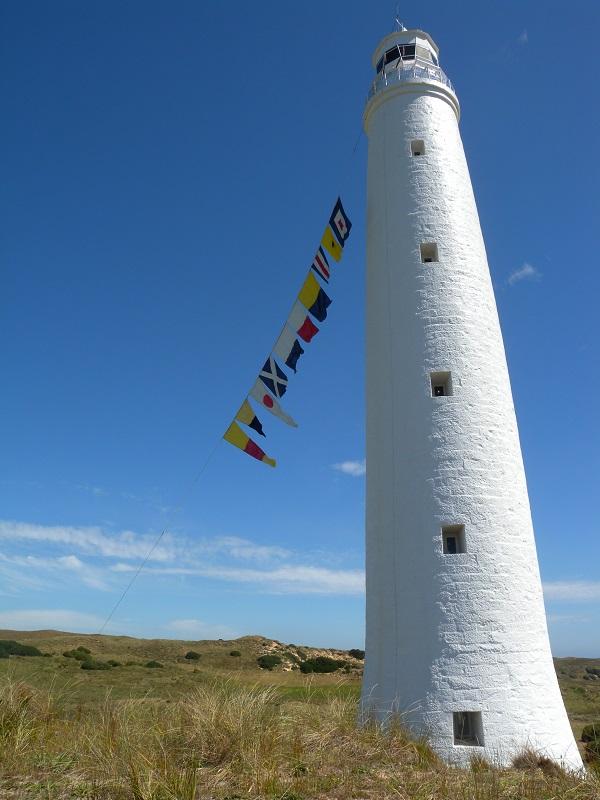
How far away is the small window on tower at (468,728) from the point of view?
34.9 ft

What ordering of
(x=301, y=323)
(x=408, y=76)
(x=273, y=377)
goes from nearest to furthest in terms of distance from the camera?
(x=273, y=377)
(x=301, y=323)
(x=408, y=76)

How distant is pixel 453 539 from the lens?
40.5ft

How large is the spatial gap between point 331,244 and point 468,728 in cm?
1215

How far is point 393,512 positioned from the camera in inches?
506

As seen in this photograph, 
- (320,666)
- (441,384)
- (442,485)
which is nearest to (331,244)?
(441,384)

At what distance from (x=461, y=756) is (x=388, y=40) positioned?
19.8 meters

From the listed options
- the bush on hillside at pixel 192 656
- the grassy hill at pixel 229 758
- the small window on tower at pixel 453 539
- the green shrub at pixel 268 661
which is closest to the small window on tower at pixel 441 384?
the small window on tower at pixel 453 539

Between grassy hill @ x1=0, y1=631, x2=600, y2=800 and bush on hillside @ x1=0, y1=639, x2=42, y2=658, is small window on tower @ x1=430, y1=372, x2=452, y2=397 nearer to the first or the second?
grassy hill @ x1=0, y1=631, x2=600, y2=800

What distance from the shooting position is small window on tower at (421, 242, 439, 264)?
14.7 meters

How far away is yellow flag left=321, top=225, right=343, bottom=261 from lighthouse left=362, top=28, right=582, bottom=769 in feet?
4.12

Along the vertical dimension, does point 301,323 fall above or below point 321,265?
below

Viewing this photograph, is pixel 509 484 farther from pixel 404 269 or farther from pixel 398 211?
pixel 398 211

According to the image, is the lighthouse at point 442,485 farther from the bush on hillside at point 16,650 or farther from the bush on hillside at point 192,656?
the bush on hillside at point 192,656

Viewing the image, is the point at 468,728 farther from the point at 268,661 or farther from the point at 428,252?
the point at 268,661
